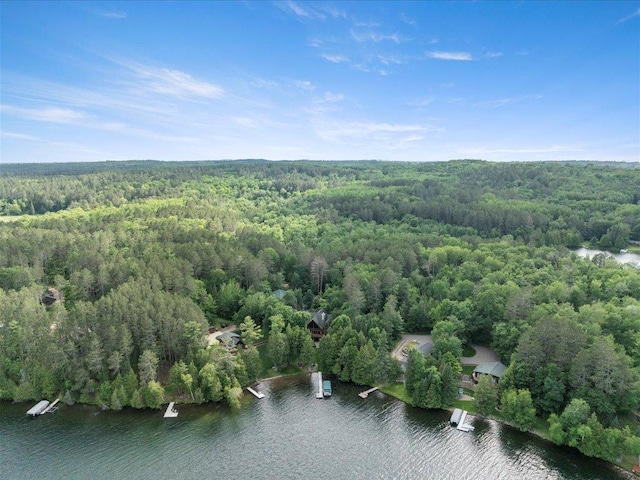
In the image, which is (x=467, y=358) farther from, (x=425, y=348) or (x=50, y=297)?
(x=50, y=297)

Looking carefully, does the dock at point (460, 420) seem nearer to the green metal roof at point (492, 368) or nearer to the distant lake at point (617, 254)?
the green metal roof at point (492, 368)

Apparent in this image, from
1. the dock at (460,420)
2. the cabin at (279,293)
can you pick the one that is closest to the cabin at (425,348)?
the dock at (460,420)

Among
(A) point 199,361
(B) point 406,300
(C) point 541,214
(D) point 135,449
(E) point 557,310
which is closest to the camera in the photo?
(D) point 135,449

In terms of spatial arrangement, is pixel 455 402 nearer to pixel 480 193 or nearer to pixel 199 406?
pixel 199 406

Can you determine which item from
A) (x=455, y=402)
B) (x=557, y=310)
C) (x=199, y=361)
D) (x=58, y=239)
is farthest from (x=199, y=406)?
(x=58, y=239)

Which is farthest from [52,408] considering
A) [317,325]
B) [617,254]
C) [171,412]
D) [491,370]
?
[617,254]

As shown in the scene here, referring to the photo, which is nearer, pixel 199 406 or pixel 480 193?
pixel 199 406

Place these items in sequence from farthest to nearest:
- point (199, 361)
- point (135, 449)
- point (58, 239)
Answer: point (58, 239) < point (199, 361) < point (135, 449)

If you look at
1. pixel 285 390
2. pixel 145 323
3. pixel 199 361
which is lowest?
pixel 285 390
